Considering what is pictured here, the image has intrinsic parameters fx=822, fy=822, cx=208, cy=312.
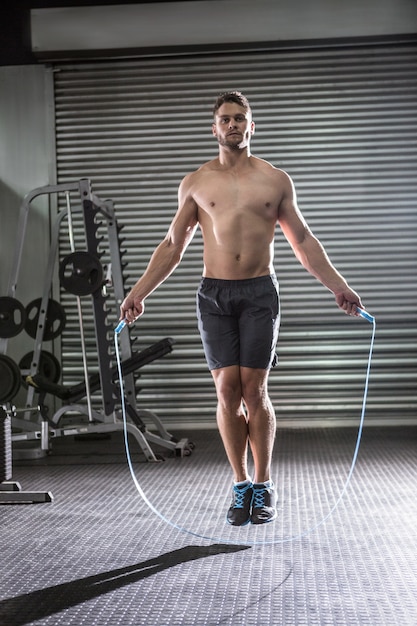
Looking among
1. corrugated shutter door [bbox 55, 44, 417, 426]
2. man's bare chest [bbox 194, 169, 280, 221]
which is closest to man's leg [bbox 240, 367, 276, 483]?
man's bare chest [bbox 194, 169, 280, 221]

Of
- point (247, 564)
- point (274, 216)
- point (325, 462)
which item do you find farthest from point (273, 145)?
point (247, 564)

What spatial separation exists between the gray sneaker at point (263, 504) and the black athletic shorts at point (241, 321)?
0.49 m

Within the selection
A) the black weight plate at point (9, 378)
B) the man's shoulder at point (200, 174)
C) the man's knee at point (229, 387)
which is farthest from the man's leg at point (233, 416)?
the black weight plate at point (9, 378)

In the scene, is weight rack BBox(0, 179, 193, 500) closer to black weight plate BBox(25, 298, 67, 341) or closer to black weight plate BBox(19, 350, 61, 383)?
black weight plate BBox(25, 298, 67, 341)

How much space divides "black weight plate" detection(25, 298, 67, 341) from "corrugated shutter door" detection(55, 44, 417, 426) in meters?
0.77

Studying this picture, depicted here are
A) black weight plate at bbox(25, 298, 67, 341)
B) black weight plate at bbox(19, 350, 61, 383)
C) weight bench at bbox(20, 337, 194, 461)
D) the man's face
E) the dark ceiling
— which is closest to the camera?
the man's face

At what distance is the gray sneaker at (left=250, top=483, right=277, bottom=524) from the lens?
3.17 m

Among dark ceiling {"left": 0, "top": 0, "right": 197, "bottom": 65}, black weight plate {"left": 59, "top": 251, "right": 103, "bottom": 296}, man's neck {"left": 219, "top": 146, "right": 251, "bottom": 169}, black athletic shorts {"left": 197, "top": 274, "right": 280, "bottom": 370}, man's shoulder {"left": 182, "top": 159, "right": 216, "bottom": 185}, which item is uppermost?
dark ceiling {"left": 0, "top": 0, "right": 197, "bottom": 65}

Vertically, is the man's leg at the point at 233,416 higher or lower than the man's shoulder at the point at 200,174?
lower

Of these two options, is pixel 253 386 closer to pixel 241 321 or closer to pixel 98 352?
pixel 241 321

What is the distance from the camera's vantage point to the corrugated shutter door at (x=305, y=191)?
6.59 m

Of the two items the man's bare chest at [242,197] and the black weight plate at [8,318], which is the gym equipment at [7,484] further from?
the man's bare chest at [242,197]

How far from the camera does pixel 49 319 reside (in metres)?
5.93

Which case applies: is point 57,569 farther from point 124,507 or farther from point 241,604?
point 124,507
